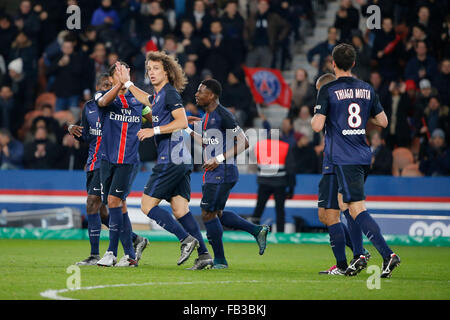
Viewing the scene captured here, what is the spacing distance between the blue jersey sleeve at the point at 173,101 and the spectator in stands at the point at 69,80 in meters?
9.76

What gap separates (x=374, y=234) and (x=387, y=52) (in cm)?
992

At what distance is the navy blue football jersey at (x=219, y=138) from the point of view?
10.0 m

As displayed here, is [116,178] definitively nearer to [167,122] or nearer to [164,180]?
[164,180]

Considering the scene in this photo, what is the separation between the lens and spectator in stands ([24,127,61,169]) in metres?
17.3

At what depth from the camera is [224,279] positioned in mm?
8609

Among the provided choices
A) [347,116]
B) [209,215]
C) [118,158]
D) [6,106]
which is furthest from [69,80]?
[347,116]

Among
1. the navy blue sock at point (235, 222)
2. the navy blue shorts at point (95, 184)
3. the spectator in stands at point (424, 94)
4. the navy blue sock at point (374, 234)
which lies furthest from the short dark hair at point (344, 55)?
the spectator in stands at point (424, 94)

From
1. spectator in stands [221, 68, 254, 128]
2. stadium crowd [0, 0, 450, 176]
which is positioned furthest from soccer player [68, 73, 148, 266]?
spectator in stands [221, 68, 254, 128]

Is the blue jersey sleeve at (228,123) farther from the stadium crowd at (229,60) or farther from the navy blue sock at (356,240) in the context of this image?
the stadium crowd at (229,60)

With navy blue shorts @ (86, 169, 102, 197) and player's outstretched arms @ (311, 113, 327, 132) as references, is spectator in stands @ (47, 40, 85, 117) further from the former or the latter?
player's outstretched arms @ (311, 113, 327, 132)

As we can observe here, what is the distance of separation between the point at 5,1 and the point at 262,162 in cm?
1011

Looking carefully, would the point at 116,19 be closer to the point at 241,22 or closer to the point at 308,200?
the point at 241,22
